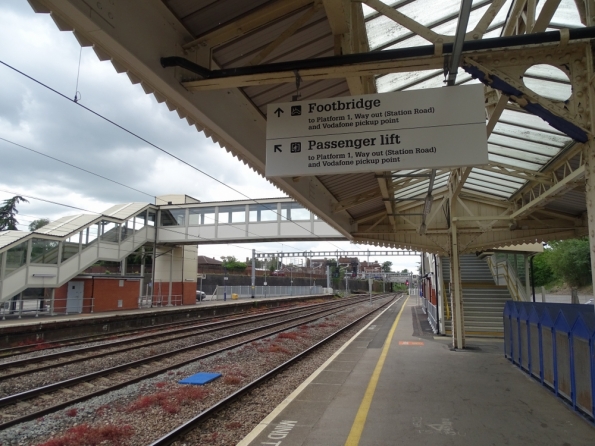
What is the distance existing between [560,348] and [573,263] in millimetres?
44042

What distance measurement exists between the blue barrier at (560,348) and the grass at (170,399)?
18.9 feet

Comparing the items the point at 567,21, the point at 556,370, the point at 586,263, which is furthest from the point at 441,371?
the point at 586,263

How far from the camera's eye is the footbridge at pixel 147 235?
67.0 feet

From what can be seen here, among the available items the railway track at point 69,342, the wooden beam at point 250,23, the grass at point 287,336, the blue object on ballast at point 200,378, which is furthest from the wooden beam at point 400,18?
the grass at point 287,336

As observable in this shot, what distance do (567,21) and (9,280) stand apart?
72.4 ft

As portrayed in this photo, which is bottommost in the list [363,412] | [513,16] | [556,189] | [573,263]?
[363,412]

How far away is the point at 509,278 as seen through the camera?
713 inches

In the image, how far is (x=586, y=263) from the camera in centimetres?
4159

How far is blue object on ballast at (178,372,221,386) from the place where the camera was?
8645 mm

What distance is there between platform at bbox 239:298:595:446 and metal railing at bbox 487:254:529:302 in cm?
833

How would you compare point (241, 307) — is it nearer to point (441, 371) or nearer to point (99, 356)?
point (99, 356)

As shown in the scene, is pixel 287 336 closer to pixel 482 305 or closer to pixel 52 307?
pixel 482 305

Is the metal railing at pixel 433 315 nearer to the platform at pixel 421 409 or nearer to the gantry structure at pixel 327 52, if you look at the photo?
the platform at pixel 421 409

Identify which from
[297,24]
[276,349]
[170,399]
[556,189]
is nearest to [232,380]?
[170,399]
